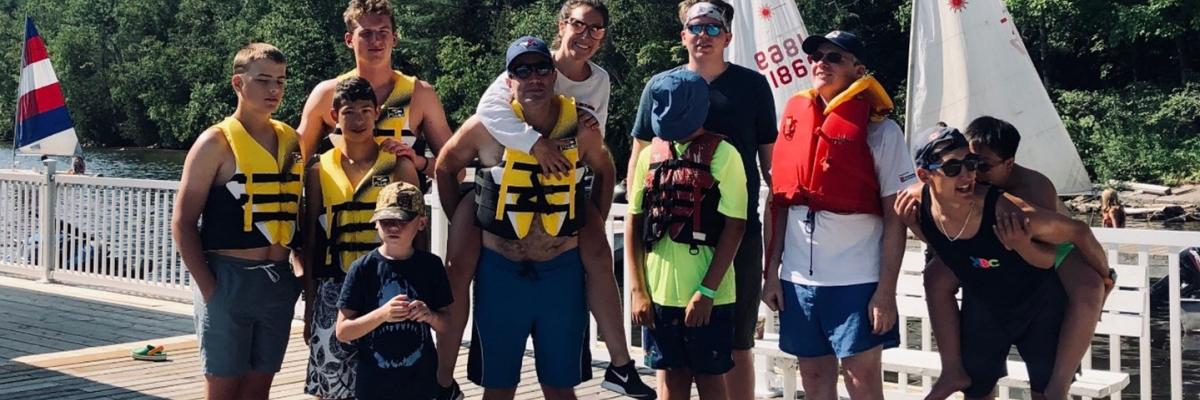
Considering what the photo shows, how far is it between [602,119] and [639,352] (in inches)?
105

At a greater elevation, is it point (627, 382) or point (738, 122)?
point (738, 122)

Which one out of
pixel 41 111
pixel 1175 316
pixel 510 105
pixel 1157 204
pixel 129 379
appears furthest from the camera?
pixel 1157 204

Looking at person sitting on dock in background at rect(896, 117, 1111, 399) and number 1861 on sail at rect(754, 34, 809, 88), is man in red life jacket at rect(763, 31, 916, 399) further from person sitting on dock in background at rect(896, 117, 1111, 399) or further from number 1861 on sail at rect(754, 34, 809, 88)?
number 1861 on sail at rect(754, 34, 809, 88)

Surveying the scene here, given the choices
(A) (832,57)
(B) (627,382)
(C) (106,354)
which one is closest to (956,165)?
(A) (832,57)

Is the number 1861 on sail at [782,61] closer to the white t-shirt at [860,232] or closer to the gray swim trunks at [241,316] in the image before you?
the white t-shirt at [860,232]

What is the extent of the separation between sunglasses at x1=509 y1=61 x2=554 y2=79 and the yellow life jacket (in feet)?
1.98

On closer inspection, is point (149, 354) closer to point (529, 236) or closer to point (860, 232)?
point (529, 236)

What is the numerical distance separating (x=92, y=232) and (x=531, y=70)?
23.7 ft

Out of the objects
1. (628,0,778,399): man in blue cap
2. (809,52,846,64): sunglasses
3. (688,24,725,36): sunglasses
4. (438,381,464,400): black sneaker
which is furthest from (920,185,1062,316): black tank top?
(438,381,464,400): black sneaker

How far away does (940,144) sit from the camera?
4.00 metres

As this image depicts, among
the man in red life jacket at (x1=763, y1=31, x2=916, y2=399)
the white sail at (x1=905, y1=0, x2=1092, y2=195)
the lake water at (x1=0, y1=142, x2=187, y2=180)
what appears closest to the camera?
the man in red life jacket at (x1=763, y1=31, x2=916, y2=399)

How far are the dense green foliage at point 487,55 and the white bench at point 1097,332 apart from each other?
30003 millimetres

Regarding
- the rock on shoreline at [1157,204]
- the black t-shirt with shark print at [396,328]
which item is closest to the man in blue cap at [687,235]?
the black t-shirt with shark print at [396,328]

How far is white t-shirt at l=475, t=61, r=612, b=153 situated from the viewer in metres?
4.26
